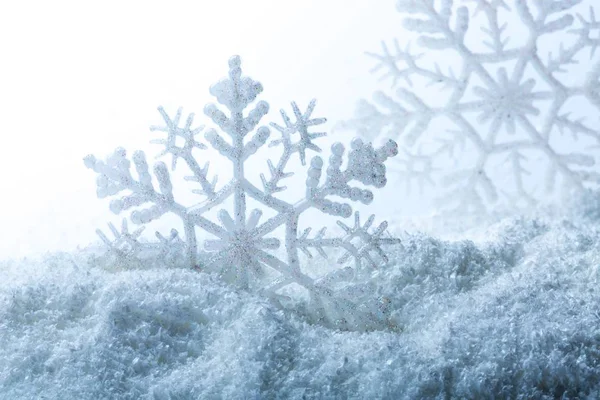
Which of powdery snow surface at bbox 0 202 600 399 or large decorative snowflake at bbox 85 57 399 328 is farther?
large decorative snowflake at bbox 85 57 399 328

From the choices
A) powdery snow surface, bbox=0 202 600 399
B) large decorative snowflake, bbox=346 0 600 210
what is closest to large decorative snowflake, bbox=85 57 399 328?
powdery snow surface, bbox=0 202 600 399

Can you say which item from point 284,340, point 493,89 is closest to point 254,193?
point 284,340

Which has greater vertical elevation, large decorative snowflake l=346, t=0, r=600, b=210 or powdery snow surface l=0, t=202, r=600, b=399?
large decorative snowflake l=346, t=0, r=600, b=210

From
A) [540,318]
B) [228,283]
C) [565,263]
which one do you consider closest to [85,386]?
[228,283]

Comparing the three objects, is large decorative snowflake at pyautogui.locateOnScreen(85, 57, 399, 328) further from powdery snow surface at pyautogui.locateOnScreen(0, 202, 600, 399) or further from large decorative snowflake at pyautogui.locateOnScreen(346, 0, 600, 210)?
large decorative snowflake at pyautogui.locateOnScreen(346, 0, 600, 210)

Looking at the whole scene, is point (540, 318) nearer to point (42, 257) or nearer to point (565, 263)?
point (565, 263)
